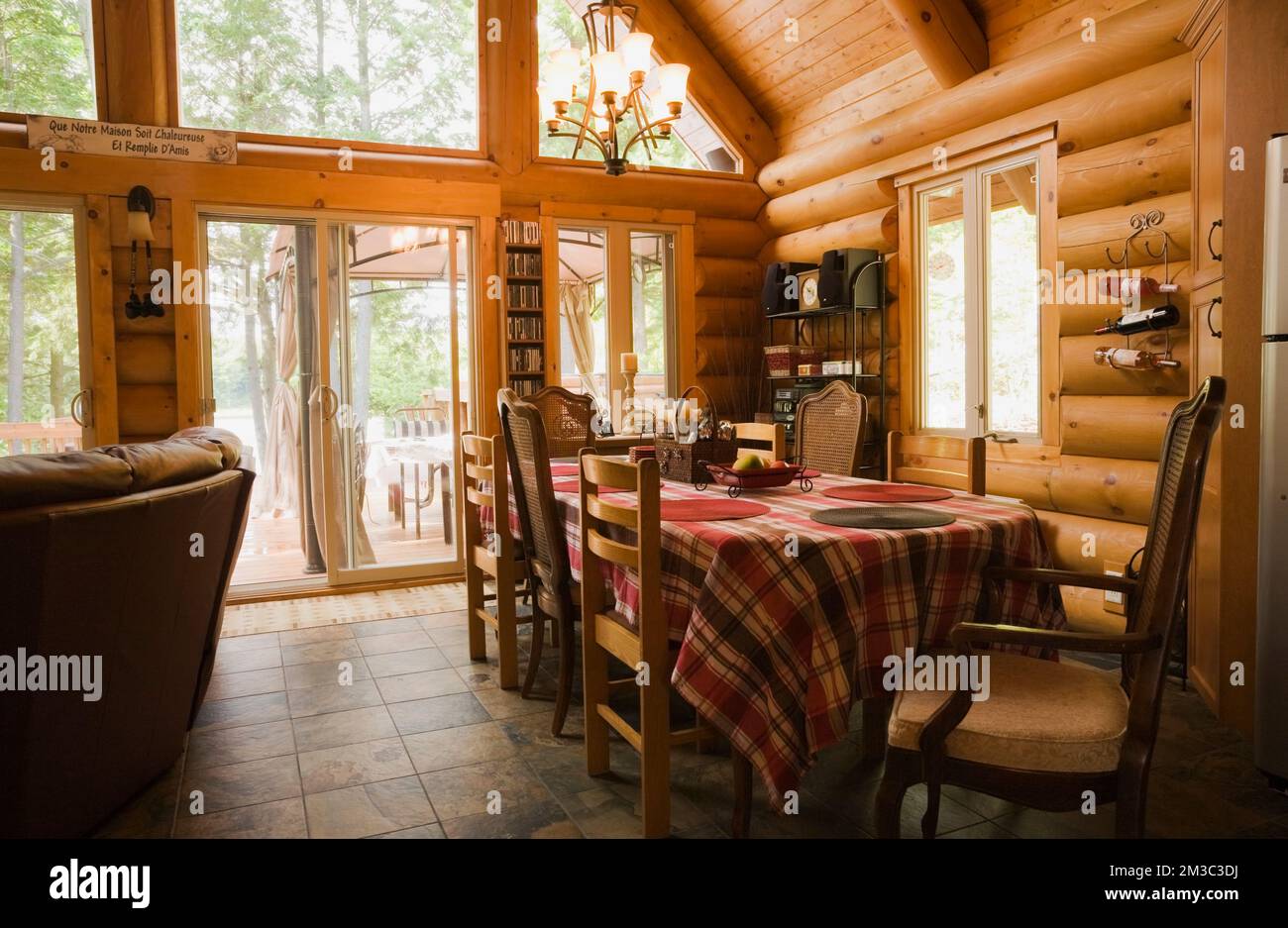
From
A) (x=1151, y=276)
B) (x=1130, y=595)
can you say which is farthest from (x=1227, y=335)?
(x=1130, y=595)

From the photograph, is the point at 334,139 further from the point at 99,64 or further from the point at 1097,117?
the point at 1097,117

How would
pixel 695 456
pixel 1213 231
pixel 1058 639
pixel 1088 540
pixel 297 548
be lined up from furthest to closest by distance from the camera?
pixel 297 548
pixel 1088 540
pixel 695 456
pixel 1213 231
pixel 1058 639

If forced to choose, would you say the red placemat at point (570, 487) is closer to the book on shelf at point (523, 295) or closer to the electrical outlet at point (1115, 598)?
the electrical outlet at point (1115, 598)

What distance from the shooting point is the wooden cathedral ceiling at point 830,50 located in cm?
452

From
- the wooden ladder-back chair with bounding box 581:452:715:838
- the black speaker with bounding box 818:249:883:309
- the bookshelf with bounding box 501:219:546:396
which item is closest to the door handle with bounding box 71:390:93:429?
the bookshelf with bounding box 501:219:546:396

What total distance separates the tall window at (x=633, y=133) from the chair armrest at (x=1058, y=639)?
4.95 metres

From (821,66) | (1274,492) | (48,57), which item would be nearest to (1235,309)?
(1274,492)

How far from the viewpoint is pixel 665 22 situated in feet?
20.4

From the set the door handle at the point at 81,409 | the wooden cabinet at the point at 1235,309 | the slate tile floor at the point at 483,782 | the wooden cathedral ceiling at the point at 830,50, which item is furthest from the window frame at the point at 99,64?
the wooden cabinet at the point at 1235,309

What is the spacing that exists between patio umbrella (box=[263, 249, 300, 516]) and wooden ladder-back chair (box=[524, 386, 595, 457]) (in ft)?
5.79

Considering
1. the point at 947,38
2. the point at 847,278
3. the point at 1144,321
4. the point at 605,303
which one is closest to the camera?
the point at 1144,321

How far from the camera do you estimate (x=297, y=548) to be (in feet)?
19.6

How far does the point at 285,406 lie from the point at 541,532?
10.8ft
